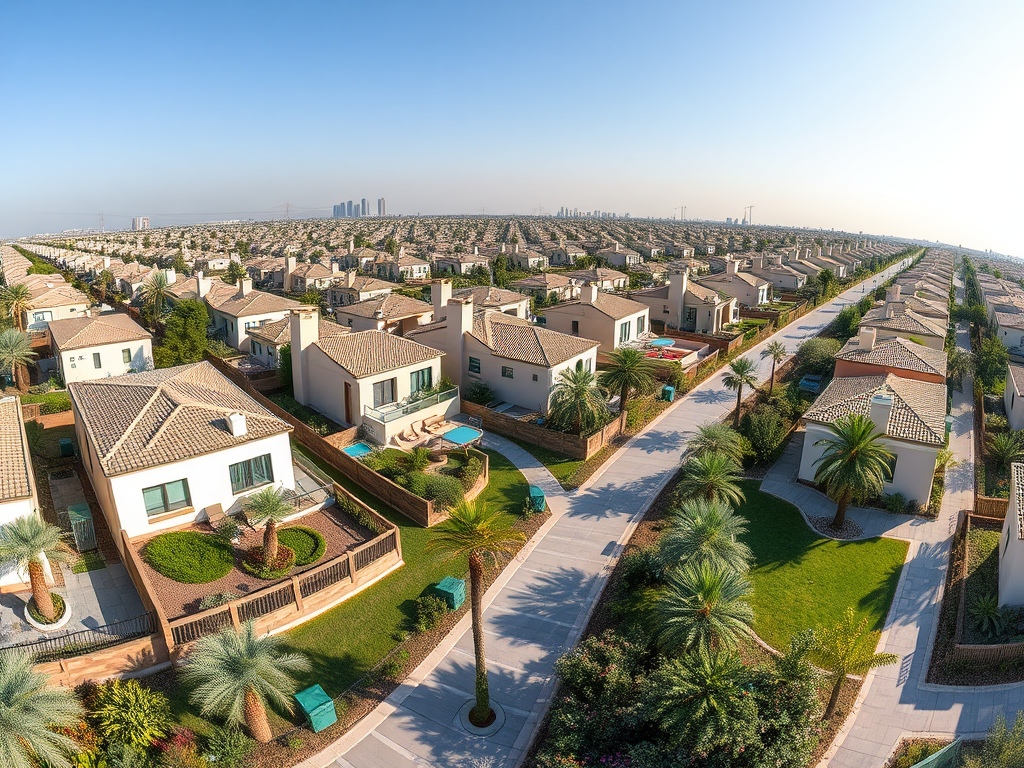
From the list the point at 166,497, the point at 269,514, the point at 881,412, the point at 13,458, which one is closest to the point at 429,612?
the point at 269,514

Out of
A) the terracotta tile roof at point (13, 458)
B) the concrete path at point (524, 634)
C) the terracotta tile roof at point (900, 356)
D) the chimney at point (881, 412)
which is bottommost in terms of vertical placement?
the concrete path at point (524, 634)

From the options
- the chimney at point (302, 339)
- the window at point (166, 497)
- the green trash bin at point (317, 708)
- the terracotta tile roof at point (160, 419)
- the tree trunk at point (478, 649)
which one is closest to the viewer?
the tree trunk at point (478, 649)

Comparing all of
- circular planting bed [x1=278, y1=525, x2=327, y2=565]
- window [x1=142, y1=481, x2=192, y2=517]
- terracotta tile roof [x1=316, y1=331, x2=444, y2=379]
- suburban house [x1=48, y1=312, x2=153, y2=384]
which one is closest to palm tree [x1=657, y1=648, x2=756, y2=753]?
circular planting bed [x1=278, y1=525, x2=327, y2=565]

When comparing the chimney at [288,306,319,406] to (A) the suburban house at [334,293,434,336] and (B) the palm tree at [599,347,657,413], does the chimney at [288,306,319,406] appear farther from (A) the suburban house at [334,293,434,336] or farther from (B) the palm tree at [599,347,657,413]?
(B) the palm tree at [599,347,657,413]

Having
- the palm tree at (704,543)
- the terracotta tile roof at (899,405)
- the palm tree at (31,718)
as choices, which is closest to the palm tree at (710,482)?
the palm tree at (704,543)

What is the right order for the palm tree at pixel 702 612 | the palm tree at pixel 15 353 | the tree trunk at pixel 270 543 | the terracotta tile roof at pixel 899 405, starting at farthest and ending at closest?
the palm tree at pixel 15 353
the terracotta tile roof at pixel 899 405
the tree trunk at pixel 270 543
the palm tree at pixel 702 612

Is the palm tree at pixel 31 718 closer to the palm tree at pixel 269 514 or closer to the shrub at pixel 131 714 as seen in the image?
the shrub at pixel 131 714

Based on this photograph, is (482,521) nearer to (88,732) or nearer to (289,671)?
(289,671)
